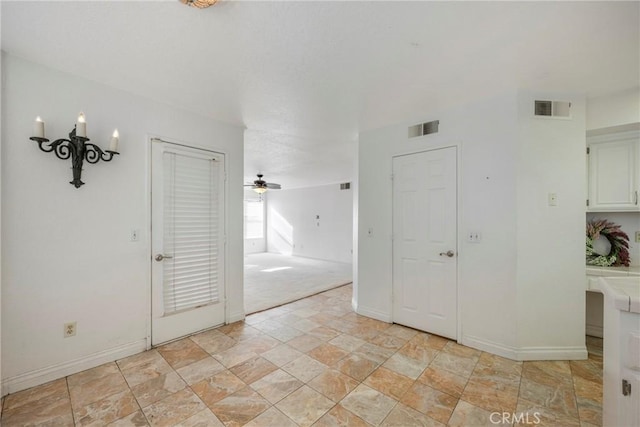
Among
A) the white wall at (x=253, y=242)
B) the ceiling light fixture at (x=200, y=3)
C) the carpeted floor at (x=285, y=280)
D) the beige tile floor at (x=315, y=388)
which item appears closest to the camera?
the ceiling light fixture at (x=200, y=3)

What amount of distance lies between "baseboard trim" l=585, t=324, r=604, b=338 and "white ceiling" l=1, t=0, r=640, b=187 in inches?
96.9

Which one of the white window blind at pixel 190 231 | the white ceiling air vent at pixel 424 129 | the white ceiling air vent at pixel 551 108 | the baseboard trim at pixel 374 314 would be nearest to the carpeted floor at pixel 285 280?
the white window blind at pixel 190 231

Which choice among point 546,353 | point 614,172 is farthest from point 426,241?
point 614,172

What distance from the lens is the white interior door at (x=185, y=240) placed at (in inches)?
105

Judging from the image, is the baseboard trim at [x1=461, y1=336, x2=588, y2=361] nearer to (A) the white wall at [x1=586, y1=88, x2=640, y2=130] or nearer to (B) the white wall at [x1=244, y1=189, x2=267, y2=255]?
(A) the white wall at [x1=586, y1=88, x2=640, y2=130]

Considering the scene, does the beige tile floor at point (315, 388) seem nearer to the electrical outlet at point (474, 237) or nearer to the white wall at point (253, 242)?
the electrical outlet at point (474, 237)

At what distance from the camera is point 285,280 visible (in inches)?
222

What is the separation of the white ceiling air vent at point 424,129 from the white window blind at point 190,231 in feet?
7.82

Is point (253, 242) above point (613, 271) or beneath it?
beneath

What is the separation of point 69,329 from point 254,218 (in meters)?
8.28

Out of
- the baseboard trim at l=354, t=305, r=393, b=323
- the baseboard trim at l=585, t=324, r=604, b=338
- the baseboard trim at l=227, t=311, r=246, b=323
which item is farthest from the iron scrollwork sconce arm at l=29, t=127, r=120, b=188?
the baseboard trim at l=585, t=324, r=604, b=338

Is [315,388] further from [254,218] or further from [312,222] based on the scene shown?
[254,218]

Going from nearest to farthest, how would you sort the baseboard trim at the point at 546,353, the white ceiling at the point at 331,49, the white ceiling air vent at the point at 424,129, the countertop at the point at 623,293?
the countertop at the point at 623,293, the white ceiling at the point at 331,49, the baseboard trim at the point at 546,353, the white ceiling air vent at the point at 424,129

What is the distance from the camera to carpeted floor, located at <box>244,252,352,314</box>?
427 cm
